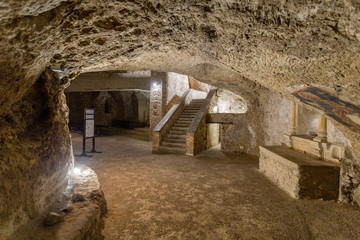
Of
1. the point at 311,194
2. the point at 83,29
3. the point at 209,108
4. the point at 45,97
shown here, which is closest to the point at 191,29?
the point at 83,29

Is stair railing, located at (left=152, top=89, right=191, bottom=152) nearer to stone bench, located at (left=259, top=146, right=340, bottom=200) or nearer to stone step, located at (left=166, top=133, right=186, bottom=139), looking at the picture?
stone step, located at (left=166, top=133, right=186, bottom=139)

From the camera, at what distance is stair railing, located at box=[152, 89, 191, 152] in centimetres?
844

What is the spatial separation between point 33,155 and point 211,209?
2.84 metres

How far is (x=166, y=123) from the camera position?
359 inches

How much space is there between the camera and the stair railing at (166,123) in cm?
844

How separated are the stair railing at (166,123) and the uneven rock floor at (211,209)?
2.81 m

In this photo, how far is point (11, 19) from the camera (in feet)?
4.40

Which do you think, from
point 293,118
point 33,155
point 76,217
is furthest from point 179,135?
point 33,155

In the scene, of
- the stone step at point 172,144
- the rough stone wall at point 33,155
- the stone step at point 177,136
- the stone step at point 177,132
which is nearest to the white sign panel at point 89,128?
the stone step at point 172,144

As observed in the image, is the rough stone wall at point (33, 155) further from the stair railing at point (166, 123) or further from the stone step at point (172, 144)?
the stone step at point (172, 144)

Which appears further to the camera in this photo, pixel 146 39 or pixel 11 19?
pixel 146 39

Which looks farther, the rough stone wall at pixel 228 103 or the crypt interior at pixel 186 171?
the rough stone wall at pixel 228 103

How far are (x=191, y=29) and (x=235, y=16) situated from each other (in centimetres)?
61

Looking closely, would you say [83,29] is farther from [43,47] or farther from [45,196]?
[45,196]
